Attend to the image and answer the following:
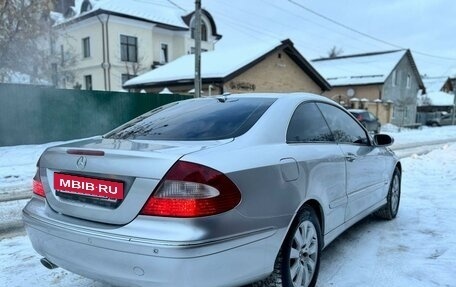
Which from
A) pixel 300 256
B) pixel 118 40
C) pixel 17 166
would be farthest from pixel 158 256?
pixel 118 40

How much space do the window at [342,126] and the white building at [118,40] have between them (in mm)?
26961

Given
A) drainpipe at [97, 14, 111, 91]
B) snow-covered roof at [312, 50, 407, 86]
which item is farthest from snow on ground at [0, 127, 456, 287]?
snow-covered roof at [312, 50, 407, 86]

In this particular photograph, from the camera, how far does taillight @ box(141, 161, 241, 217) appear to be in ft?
7.68

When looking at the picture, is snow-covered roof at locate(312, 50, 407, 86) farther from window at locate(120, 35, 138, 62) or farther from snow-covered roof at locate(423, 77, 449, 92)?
snow-covered roof at locate(423, 77, 449, 92)

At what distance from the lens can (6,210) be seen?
19.7 ft

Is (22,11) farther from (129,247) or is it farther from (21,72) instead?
(129,247)

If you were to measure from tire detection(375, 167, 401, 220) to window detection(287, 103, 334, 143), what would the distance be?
73.7 inches

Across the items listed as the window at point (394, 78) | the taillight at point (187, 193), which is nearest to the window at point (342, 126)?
the taillight at point (187, 193)

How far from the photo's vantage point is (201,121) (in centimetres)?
326

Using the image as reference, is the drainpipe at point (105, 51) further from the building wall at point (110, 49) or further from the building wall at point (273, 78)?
the building wall at point (273, 78)

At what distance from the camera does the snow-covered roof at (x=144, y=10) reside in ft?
101

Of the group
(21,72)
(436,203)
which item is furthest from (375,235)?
(21,72)

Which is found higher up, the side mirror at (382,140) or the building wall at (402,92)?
the building wall at (402,92)

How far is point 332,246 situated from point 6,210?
4.54 metres
